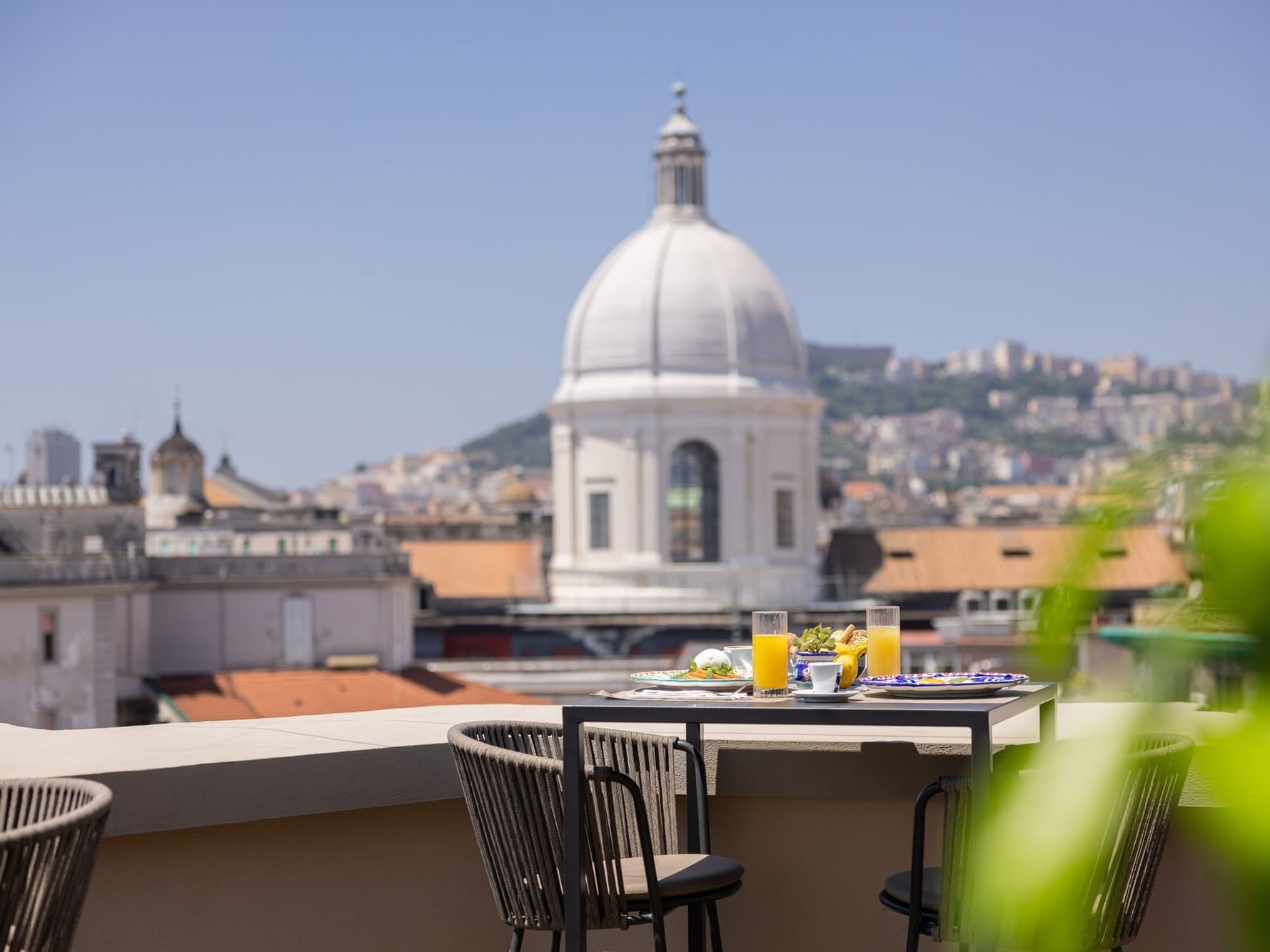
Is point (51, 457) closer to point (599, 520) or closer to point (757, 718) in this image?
point (599, 520)

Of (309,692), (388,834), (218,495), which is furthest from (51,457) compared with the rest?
(388,834)

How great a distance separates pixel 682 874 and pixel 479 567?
59.7m

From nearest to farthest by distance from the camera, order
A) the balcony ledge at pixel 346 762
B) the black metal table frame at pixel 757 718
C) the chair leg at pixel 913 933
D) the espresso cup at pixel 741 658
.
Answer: the black metal table frame at pixel 757 718
the chair leg at pixel 913 933
the balcony ledge at pixel 346 762
the espresso cup at pixel 741 658

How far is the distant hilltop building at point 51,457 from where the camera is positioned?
88.6 metres

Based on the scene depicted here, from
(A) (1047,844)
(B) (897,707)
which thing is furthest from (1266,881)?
(B) (897,707)

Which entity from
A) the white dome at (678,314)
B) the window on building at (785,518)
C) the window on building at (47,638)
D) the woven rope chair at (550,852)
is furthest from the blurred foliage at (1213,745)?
the window on building at (785,518)

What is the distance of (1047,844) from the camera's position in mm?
1011

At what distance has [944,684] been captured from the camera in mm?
3514

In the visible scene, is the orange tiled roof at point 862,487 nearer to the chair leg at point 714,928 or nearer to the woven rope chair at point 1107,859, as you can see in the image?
the chair leg at point 714,928

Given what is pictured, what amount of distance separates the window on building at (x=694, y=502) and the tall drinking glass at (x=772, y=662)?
168 feet

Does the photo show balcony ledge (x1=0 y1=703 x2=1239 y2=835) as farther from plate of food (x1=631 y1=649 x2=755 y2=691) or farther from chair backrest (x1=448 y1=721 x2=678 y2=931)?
chair backrest (x1=448 y1=721 x2=678 y2=931)

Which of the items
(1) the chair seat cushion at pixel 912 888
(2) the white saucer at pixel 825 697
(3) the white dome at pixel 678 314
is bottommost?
(1) the chair seat cushion at pixel 912 888

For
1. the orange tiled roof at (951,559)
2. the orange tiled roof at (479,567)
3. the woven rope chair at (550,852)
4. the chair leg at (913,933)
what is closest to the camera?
the woven rope chair at (550,852)

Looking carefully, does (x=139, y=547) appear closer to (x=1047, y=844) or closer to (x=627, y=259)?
(x=627, y=259)
